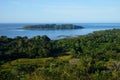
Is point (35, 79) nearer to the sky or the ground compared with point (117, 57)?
nearer to the sky

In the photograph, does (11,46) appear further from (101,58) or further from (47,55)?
(101,58)

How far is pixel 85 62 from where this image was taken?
34.4m

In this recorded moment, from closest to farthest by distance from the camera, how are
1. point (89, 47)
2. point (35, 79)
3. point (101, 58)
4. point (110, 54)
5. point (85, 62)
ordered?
point (35, 79) → point (85, 62) → point (101, 58) → point (110, 54) → point (89, 47)

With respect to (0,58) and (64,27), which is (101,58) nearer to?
(0,58)

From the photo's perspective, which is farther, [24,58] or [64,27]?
[64,27]

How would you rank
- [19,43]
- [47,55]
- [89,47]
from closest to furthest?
[47,55], [89,47], [19,43]

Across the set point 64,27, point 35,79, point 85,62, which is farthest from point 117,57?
point 64,27

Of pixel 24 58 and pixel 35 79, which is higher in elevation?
pixel 35 79

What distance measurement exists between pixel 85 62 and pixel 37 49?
2015 centimetres

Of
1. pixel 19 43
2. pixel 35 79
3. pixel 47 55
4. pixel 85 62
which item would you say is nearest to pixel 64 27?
pixel 19 43

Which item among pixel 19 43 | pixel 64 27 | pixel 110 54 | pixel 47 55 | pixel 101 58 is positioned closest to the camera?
pixel 101 58

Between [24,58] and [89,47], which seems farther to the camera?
[89,47]

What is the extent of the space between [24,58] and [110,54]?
656 inches

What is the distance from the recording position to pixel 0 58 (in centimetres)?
4559
